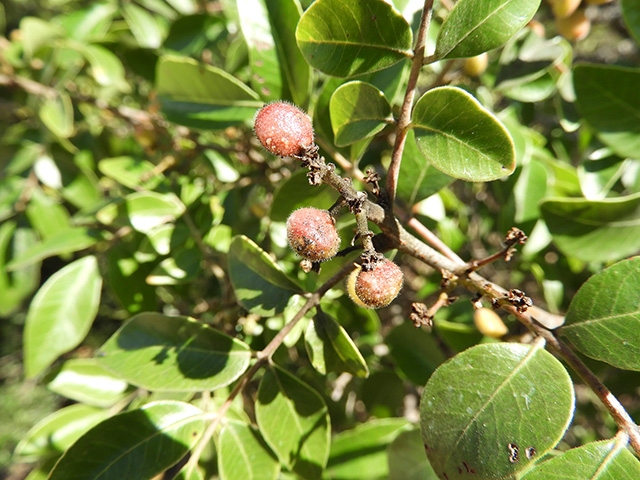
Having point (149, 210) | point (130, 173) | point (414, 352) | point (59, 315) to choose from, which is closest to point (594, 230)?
point (414, 352)

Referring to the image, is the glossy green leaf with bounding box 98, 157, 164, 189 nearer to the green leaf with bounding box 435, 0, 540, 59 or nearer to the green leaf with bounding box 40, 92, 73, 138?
the green leaf with bounding box 40, 92, 73, 138

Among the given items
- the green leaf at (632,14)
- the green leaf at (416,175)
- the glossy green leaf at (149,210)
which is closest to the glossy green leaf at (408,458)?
the green leaf at (416,175)

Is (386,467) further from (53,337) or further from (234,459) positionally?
(53,337)

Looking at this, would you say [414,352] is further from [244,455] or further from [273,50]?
[273,50]

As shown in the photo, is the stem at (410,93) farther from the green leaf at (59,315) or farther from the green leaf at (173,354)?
the green leaf at (59,315)

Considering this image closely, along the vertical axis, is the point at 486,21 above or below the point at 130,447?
above

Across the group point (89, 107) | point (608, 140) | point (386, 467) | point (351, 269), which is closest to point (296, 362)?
point (386, 467)

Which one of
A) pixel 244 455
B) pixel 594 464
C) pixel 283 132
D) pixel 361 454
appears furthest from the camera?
pixel 361 454
